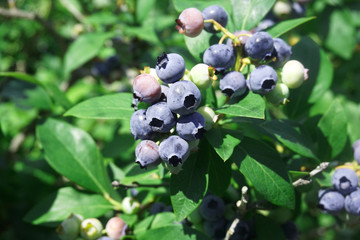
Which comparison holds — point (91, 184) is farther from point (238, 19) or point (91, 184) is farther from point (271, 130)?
point (238, 19)

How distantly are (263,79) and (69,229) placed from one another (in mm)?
864

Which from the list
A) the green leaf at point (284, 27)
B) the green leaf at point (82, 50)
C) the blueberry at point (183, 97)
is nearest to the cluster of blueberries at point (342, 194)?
the green leaf at point (284, 27)

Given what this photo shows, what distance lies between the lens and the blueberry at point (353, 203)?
4.14ft

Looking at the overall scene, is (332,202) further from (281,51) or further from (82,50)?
(82,50)

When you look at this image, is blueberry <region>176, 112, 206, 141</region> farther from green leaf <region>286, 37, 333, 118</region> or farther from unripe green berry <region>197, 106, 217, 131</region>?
green leaf <region>286, 37, 333, 118</region>

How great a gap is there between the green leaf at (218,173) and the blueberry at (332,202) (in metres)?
0.36

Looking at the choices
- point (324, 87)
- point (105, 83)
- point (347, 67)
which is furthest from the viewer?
point (105, 83)

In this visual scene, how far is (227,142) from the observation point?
1.10 m

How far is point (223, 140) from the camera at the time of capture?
1108 mm

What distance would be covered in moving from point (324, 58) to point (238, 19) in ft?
1.62

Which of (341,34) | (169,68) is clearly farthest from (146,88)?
(341,34)

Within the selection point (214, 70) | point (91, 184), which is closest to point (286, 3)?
point (214, 70)

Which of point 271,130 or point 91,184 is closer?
point 271,130

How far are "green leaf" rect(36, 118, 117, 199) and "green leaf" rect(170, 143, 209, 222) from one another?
532mm
